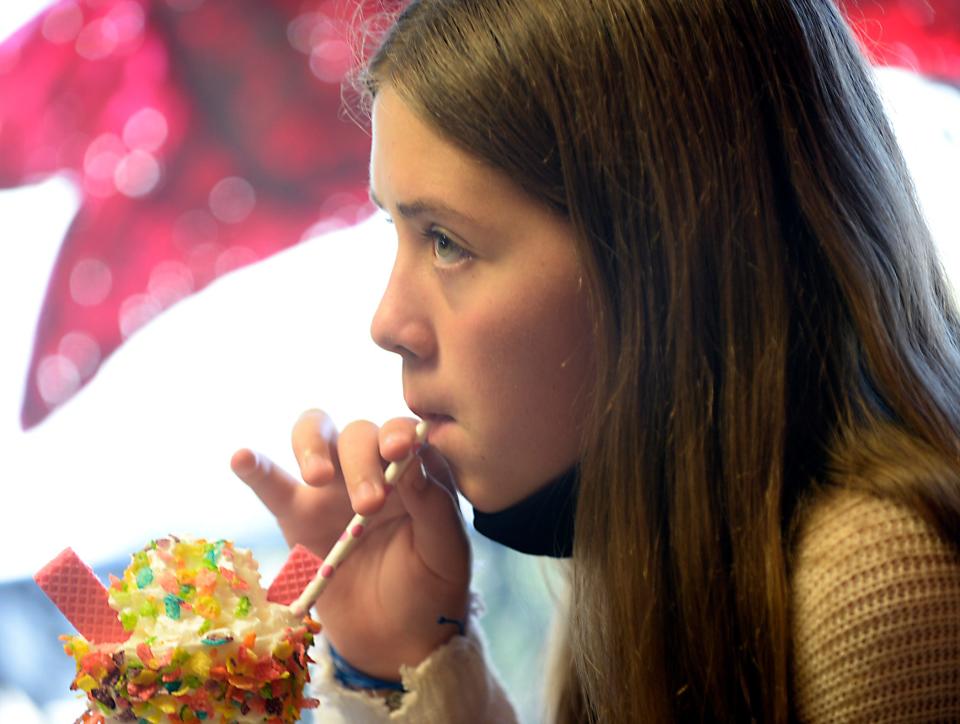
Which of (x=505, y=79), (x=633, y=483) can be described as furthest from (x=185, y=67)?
(x=633, y=483)

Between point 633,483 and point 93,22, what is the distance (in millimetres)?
1694

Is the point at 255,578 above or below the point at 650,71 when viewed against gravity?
below

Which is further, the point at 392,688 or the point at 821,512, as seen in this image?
the point at 392,688

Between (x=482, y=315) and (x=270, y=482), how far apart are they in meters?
0.40

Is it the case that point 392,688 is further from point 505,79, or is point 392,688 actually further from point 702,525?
point 505,79

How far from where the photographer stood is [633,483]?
93cm

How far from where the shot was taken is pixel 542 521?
1077 mm

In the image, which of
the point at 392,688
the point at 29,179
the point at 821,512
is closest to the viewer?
the point at 821,512

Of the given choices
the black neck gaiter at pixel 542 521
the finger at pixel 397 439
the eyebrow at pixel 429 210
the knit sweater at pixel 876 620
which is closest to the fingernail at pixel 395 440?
the finger at pixel 397 439

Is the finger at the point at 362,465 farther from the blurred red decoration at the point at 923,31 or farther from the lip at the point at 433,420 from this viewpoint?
the blurred red decoration at the point at 923,31

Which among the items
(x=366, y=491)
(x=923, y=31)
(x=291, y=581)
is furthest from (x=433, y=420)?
(x=923, y=31)

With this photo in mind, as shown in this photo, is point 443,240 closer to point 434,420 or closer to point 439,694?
point 434,420

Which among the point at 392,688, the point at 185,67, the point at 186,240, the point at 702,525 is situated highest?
the point at 185,67

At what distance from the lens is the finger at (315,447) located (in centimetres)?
115
